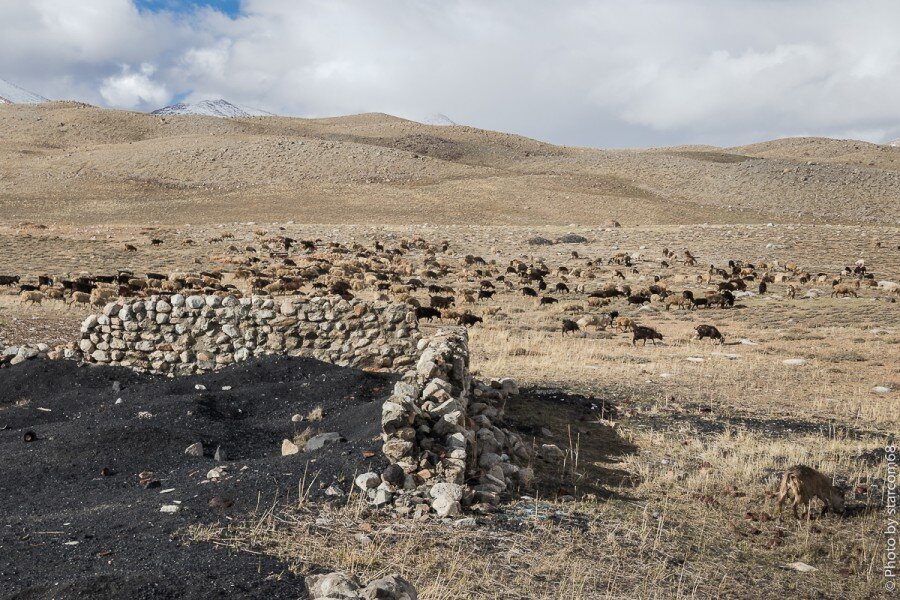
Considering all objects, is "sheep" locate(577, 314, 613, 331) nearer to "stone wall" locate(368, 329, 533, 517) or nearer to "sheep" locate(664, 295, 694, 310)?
"sheep" locate(664, 295, 694, 310)

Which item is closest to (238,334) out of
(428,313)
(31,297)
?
(428,313)

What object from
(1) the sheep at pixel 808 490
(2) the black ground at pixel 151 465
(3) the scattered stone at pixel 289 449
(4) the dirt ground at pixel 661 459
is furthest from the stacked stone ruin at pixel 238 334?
(1) the sheep at pixel 808 490

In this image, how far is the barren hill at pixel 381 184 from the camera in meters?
54.0

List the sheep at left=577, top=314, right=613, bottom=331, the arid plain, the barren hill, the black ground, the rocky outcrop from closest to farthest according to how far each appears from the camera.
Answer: the rocky outcrop → the black ground → the arid plain → the sheep at left=577, top=314, right=613, bottom=331 → the barren hill

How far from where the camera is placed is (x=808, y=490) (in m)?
7.41

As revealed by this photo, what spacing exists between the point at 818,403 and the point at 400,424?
28.0ft

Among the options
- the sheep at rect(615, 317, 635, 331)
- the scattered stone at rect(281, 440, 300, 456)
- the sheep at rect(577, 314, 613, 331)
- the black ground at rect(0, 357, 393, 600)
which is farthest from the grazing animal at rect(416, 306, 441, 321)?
the scattered stone at rect(281, 440, 300, 456)

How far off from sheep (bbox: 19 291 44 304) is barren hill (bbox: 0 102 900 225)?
1190 inches

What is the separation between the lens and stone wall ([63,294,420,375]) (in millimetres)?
12562

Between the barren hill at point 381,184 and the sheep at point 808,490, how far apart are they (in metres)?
44.2

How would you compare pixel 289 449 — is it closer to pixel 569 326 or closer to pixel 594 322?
pixel 569 326

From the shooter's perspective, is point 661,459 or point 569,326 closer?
point 661,459

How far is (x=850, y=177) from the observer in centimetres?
7019

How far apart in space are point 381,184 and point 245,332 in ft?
176
